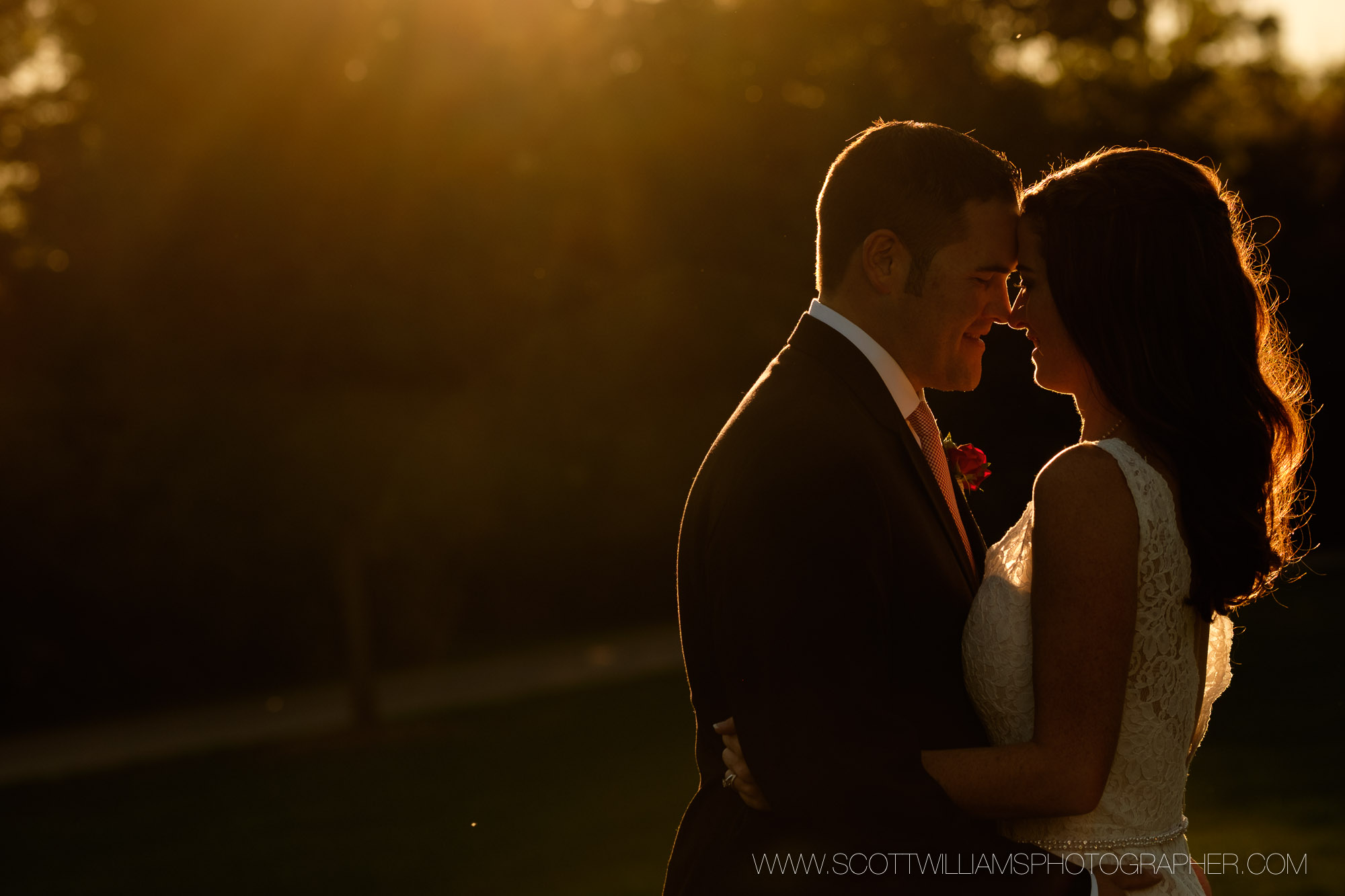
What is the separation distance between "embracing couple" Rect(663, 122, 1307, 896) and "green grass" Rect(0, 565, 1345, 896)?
4792 mm

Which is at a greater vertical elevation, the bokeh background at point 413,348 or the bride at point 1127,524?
the bokeh background at point 413,348

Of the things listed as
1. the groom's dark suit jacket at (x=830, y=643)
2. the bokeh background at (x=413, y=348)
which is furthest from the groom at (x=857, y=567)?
the bokeh background at (x=413, y=348)

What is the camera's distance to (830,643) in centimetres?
258

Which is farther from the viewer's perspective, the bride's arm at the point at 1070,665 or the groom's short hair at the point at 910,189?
the groom's short hair at the point at 910,189

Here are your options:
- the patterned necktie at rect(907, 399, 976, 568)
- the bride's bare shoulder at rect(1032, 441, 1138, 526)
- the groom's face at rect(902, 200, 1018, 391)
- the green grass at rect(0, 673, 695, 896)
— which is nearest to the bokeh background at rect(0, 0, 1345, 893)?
the green grass at rect(0, 673, 695, 896)

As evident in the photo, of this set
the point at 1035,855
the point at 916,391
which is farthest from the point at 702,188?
the point at 1035,855

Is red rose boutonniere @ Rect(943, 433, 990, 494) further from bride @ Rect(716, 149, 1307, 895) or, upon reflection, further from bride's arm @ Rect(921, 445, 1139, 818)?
bride's arm @ Rect(921, 445, 1139, 818)

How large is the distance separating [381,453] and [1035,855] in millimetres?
8893

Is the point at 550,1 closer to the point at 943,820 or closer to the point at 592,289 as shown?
the point at 592,289

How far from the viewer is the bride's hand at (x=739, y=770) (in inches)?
108

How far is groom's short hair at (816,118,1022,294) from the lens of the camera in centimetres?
317

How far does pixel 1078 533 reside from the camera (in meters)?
2.84

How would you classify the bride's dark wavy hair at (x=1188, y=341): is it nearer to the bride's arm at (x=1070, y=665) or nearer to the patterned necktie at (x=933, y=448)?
the bride's arm at (x=1070, y=665)

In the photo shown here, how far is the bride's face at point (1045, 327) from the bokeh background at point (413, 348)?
18.7 feet
